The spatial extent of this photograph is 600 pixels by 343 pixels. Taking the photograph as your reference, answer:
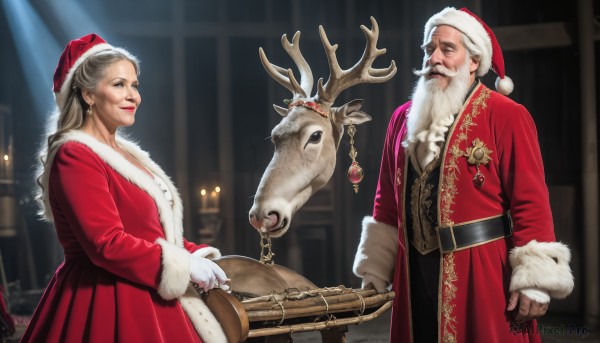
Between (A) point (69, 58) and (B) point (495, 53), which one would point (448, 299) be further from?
(A) point (69, 58)

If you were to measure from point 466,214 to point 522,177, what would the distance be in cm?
22

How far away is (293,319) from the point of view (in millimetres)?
2240

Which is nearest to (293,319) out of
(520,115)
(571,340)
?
(520,115)

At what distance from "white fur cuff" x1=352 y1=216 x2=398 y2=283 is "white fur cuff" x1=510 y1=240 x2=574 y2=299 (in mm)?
485

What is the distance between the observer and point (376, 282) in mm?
2609

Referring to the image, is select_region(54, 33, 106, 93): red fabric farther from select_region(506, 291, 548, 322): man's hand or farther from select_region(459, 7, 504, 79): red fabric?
select_region(506, 291, 548, 322): man's hand

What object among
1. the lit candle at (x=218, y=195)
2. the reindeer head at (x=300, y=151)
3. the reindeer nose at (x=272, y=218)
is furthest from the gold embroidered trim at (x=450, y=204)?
the lit candle at (x=218, y=195)

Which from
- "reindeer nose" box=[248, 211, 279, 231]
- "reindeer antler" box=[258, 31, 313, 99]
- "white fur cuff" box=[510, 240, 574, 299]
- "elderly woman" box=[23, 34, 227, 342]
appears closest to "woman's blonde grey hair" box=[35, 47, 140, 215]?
"elderly woman" box=[23, 34, 227, 342]

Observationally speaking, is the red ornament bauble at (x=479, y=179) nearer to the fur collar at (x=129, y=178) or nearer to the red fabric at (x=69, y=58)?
the fur collar at (x=129, y=178)

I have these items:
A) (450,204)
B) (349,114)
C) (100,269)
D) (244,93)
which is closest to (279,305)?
(100,269)

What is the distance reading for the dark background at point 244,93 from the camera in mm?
6012

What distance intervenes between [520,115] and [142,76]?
4.65 metres

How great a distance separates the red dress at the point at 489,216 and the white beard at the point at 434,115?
1.4 inches

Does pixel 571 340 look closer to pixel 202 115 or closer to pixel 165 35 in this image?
pixel 202 115
